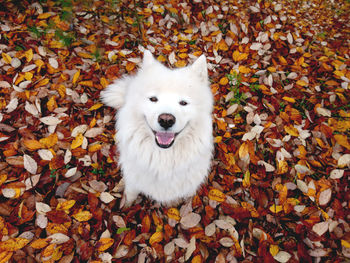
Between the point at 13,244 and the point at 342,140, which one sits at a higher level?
the point at 342,140

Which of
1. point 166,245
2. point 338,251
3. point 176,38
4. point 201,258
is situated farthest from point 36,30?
point 338,251

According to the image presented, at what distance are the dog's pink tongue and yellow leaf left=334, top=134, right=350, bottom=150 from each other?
2.25m

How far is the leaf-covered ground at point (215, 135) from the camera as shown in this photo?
1868 mm

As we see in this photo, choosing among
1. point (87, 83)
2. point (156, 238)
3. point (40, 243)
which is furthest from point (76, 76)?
point (156, 238)

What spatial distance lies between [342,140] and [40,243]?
3.46 m

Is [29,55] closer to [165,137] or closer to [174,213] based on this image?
[165,137]

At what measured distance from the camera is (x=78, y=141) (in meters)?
2.27

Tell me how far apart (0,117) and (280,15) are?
469cm

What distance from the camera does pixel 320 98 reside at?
285 centimetres

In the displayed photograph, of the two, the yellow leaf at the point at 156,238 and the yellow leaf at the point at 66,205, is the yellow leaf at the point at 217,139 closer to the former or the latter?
→ the yellow leaf at the point at 156,238

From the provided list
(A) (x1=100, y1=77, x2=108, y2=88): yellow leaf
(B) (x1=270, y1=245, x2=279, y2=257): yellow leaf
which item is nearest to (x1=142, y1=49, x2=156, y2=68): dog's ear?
(A) (x1=100, y1=77, x2=108, y2=88): yellow leaf

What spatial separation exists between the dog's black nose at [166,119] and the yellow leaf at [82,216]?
1219 millimetres

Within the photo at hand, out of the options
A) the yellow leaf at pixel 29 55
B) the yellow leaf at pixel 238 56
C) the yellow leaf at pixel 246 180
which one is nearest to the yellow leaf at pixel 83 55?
the yellow leaf at pixel 29 55

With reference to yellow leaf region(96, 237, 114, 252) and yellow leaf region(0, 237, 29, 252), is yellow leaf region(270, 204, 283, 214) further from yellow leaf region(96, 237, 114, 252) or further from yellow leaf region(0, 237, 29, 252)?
yellow leaf region(0, 237, 29, 252)
